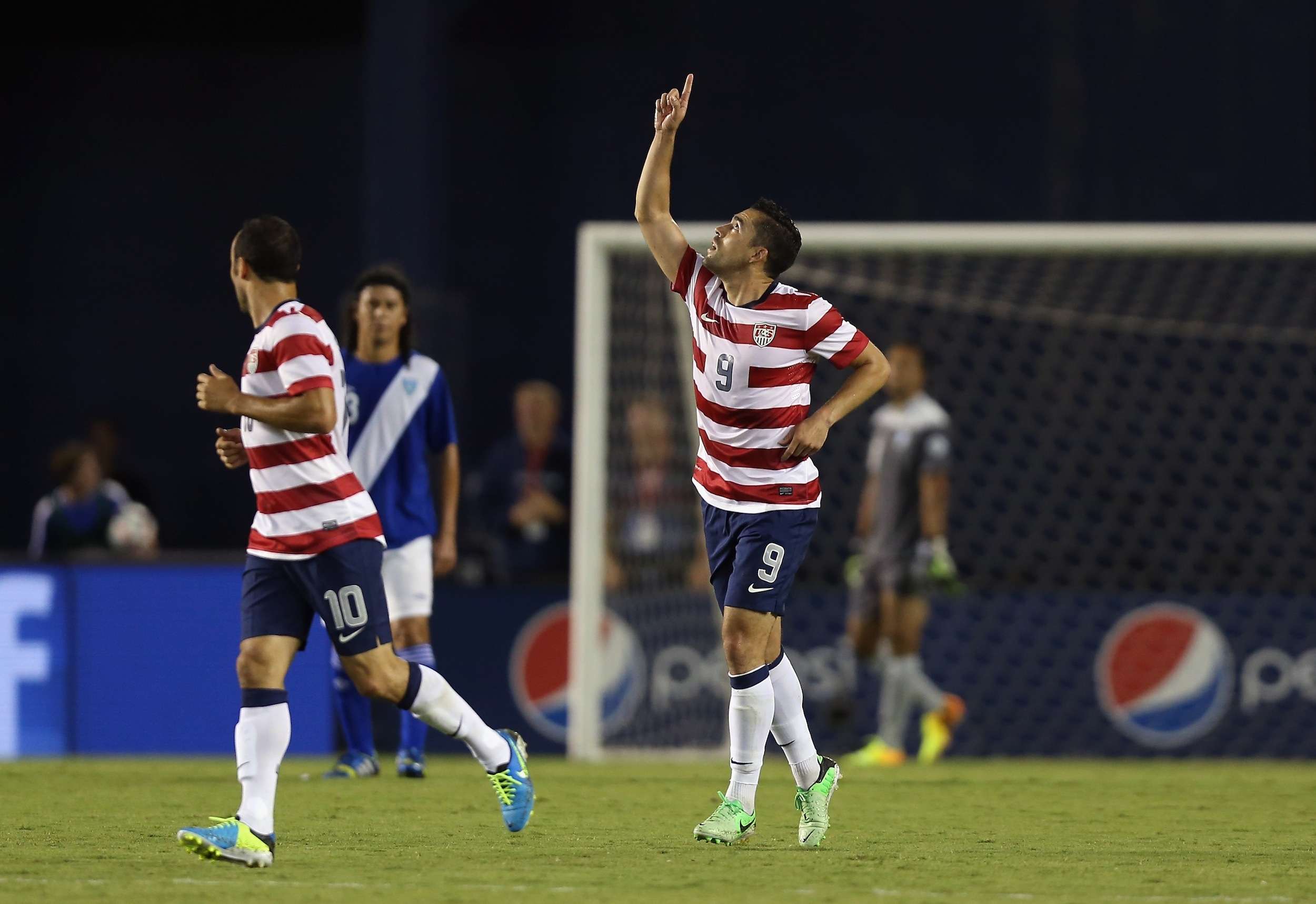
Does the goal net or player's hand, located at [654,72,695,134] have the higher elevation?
player's hand, located at [654,72,695,134]

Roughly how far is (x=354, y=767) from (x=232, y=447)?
2.88 meters

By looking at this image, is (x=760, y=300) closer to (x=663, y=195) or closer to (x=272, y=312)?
(x=663, y=195)

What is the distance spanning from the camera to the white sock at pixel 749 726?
5801 millimetres

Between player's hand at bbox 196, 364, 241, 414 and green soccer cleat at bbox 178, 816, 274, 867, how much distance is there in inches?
42.0

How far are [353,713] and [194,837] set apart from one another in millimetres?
3175

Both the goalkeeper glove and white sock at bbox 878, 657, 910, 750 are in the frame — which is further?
white sock at bbox 878, 657, 910, 750

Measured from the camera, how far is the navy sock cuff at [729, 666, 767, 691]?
5797mm

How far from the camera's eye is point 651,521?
10703 millimetres

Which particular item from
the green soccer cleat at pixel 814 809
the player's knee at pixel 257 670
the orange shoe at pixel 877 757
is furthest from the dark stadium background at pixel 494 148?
the player's knee at pixel 257 670

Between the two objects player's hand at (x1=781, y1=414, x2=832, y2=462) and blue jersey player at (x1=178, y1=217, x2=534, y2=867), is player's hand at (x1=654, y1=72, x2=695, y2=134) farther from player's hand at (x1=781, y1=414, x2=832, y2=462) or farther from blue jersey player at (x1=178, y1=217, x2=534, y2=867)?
blue jersey player at (x1=178, y1=217, x2=534, y2=867)

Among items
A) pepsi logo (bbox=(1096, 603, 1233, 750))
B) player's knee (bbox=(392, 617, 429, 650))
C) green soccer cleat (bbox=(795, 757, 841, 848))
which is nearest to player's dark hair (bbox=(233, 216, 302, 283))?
green soccer cleat (bbox=(795, 757, 841, 848))

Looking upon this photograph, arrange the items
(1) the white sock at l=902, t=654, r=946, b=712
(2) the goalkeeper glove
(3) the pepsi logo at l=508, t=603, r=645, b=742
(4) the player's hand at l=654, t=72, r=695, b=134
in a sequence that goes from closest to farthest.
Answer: (4) the player's hand at l=654, t=72, r=695, b=134 < (2) the goalkeeper glove < (1) the white sock at l=902, t=654, r=946, b=712 < (3) the pepsi logo at l=508, t=603, r=645, b=742

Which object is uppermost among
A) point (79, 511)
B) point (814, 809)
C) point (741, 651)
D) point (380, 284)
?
point (380, 284)

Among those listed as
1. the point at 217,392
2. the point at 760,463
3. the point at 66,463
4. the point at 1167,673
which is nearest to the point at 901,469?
the point at 1167,673
